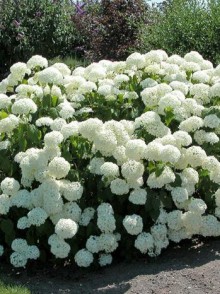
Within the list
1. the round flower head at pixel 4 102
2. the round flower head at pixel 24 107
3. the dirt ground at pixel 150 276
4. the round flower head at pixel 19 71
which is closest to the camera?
the dirt ground at pixel 150 276

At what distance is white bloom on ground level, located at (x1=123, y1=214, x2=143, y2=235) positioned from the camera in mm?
4703

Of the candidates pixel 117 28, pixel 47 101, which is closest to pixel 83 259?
pixel 47 101

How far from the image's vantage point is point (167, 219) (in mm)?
4844

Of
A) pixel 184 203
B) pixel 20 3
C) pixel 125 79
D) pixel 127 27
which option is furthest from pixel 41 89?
pixel 20 3

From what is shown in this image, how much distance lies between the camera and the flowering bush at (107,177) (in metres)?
4.73

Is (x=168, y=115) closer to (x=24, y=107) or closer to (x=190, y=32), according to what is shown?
(x=24, y=107)

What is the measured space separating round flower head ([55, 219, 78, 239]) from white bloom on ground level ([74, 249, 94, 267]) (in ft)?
0.68

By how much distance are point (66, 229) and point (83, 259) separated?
0.29 metres

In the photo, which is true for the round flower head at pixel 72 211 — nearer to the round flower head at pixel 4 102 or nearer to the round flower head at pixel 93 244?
the round flower head at pixel 93 244

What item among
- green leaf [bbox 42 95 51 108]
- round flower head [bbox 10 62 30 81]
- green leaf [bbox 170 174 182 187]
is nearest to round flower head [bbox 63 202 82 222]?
green leaf [bbox 170 174 182 187]

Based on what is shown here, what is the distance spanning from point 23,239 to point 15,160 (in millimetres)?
581

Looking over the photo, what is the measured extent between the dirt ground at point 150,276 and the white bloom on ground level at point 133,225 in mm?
303

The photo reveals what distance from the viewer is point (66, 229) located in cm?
462

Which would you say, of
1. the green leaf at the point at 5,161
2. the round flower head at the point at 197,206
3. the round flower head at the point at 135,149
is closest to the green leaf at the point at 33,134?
the green leaf at the point at 5,161
